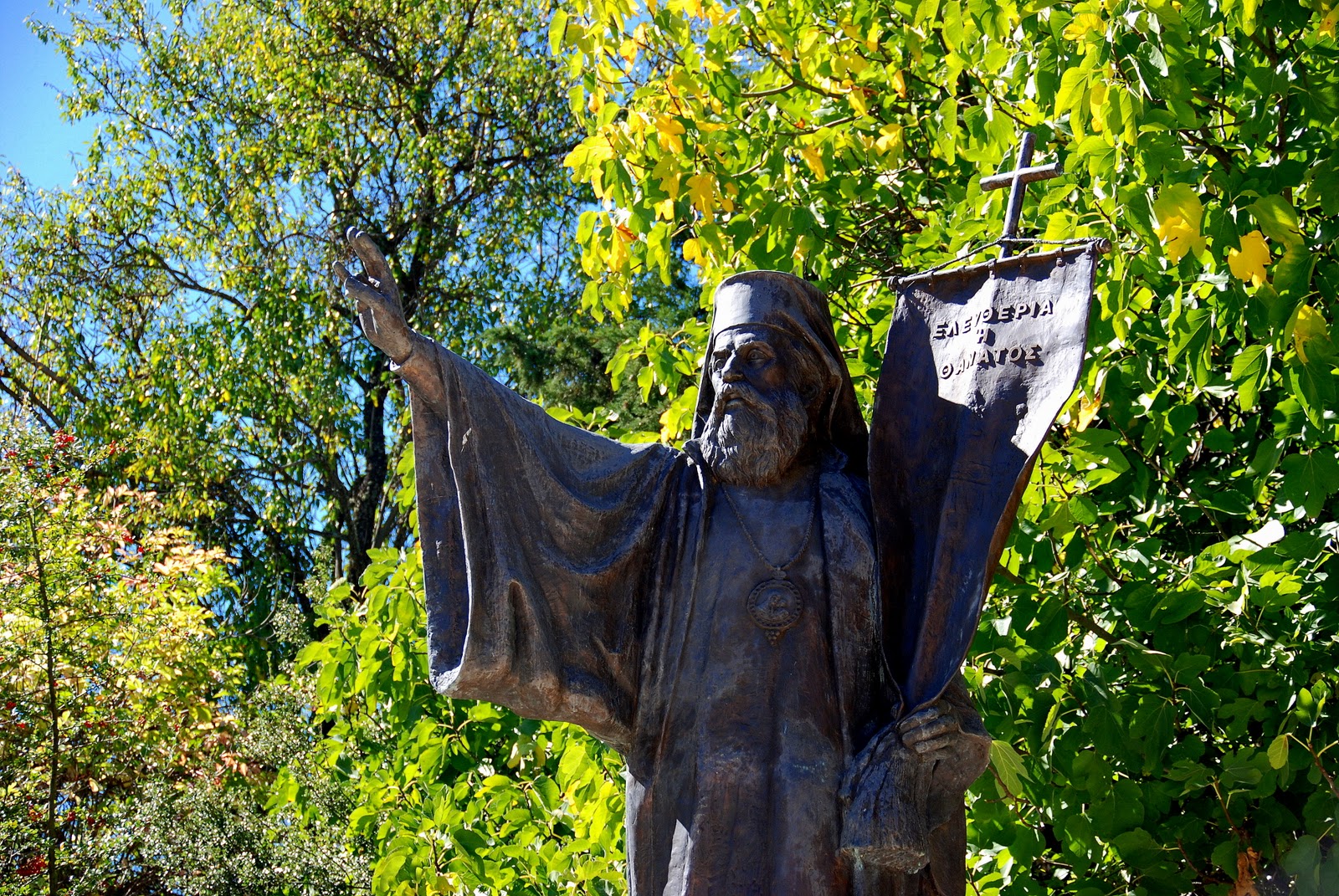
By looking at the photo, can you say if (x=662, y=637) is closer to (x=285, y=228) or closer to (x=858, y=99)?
(x=858, y=99)

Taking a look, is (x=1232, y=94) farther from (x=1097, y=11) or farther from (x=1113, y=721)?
(x=1113, y=721)

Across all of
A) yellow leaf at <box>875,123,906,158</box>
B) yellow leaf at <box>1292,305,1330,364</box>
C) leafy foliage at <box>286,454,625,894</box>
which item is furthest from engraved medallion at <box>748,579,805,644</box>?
yellow leaf at <box>875,123,906,158</box>

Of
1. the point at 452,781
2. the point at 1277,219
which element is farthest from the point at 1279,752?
the point at 452,781

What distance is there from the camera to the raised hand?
325cm

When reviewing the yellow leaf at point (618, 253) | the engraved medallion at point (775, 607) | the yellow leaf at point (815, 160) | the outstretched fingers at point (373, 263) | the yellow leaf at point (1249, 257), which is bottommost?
the engraved medallion at point (775, 607)

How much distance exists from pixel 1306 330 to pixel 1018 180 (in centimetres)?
118

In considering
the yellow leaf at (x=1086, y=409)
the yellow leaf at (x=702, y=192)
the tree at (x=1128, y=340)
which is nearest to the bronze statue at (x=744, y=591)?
the tree at (x=1128, y=340)

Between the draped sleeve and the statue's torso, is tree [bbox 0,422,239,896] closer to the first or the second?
the draped sleeve

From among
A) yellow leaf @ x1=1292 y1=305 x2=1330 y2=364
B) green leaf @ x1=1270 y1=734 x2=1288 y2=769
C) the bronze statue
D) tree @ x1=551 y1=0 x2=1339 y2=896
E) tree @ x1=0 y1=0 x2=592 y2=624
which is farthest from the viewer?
tree @ x1=0 y1=0 x2=592 y2=624

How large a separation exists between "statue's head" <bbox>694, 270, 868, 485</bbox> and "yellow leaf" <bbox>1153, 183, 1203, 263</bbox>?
1.28 meters

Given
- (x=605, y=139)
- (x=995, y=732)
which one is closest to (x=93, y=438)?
(x=605, y=139)

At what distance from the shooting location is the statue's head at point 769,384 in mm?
3654

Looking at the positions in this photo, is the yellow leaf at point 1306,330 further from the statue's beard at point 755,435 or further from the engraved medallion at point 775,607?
the engraved medallion at point 775,607

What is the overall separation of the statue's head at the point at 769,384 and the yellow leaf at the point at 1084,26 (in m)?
1.48
